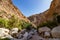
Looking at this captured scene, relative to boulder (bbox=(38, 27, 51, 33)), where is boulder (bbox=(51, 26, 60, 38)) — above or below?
below

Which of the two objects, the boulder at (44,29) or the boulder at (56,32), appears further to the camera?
the boulder at (44,29)

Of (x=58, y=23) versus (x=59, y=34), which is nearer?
(x=59, y=34)

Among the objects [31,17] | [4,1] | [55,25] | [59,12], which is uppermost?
[31,17]

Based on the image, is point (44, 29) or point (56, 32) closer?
point (56, 32)

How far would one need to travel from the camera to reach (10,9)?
73.0 ft

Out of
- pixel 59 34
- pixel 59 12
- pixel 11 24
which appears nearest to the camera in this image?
pixel 59 34

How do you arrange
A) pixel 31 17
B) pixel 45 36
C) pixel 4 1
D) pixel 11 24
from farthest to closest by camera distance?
pixel 31 17 < pixel 4 1 < pixel 11 24 < pixel 45 36

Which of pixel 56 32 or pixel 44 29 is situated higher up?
pixel 44 29

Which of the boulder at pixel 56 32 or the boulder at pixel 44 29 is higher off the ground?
the boulder at pixel 44 29

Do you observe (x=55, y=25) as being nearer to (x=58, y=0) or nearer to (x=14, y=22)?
(x=58, y=0)

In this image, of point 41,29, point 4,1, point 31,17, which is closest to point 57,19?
point 41,29

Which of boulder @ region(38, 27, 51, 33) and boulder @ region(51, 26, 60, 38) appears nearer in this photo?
boulder @ region(51, 26, 60, 38)

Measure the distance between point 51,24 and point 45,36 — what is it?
3.54 feet

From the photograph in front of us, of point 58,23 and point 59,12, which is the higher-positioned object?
point 59,12
